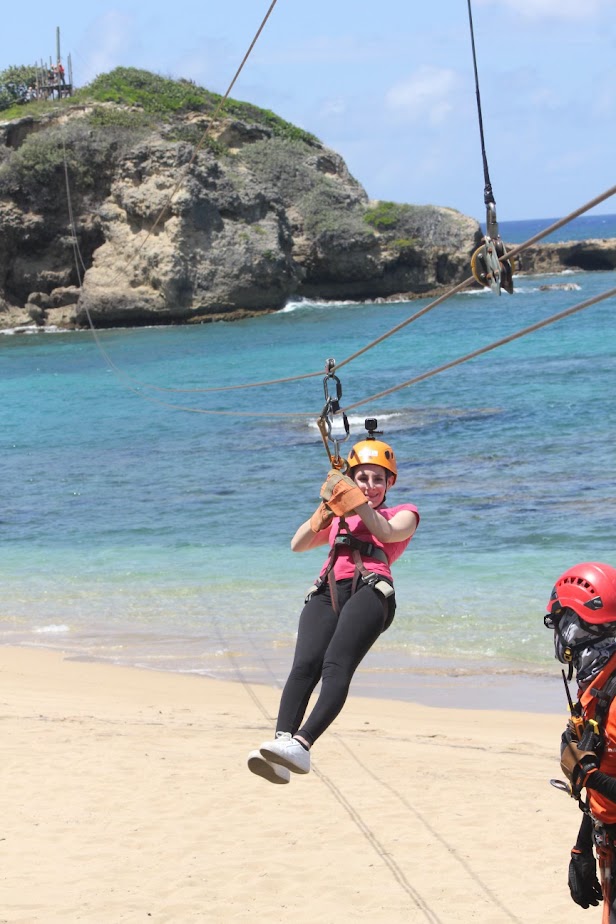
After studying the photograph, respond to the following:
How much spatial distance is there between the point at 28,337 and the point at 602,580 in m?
53.9

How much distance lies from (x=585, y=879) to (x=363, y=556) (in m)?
2.24

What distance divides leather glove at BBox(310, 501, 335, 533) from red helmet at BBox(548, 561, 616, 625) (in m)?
1.96

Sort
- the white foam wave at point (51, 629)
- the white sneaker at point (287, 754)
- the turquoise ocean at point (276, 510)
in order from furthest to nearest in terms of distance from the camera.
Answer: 1. the white foam wave at point (51, 629)
2. the turquoise ocean at point (276, 510)
3. the white sneaker at point (287, 754)

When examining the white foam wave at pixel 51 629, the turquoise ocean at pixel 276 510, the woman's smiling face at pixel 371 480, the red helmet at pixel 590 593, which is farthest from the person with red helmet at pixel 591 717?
the white foam wave at pixel 51 629

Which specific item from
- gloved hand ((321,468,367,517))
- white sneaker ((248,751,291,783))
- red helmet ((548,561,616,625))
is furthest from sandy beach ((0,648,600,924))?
red helmet ((548,561,616,625))

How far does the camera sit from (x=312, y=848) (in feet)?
22.8

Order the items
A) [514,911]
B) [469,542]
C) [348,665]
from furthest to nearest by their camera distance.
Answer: [469,542]
[514,911]
[348,665]

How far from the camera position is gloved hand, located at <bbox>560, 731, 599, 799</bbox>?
396cm

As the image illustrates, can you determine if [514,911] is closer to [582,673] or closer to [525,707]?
[582,673]

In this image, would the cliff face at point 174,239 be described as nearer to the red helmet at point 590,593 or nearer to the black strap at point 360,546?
the black strap at point 360,546

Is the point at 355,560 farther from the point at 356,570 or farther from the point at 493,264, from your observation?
the point at 493,264

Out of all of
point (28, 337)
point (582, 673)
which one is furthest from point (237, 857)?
point (28, 337)

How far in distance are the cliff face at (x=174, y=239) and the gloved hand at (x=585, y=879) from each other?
53527 millimetres

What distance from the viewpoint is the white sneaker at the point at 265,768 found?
537cm
